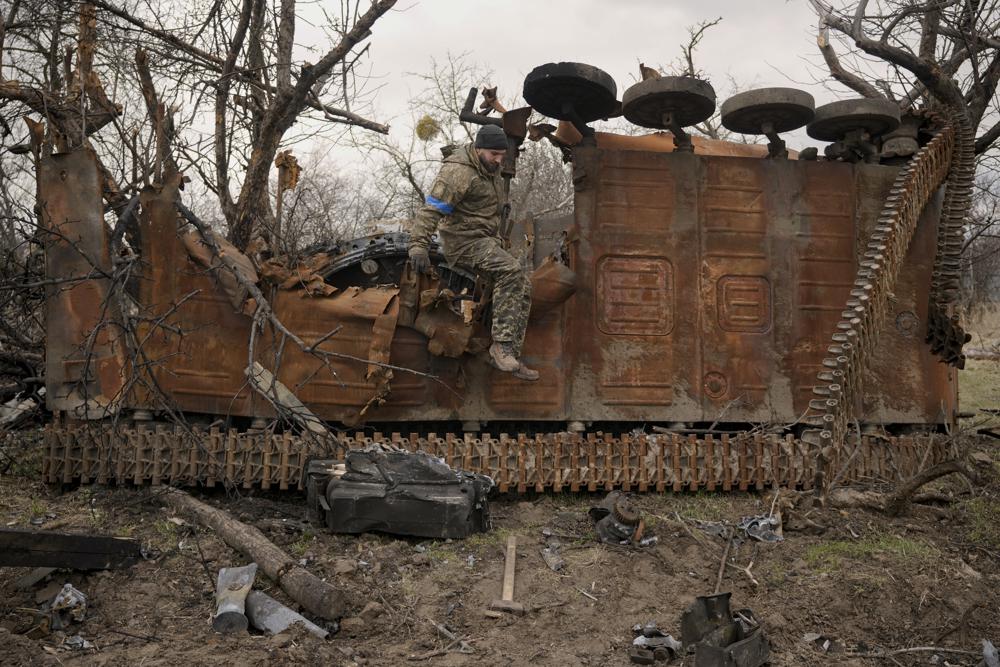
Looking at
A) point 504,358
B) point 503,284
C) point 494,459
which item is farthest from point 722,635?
point 503,284

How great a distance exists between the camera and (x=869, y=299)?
24.6 ft

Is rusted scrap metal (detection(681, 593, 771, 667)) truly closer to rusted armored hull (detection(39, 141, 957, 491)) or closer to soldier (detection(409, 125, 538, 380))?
rusted armored hull (detection(39, 141, 957, 491))

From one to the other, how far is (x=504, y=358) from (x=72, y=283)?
12.3ft

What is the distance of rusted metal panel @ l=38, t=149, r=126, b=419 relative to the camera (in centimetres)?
744

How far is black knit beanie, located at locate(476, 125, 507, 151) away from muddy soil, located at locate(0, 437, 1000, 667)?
3.00 metres

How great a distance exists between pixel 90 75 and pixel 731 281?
6056mm

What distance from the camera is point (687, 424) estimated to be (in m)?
8.16

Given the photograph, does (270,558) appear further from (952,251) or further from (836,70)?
(836,70)

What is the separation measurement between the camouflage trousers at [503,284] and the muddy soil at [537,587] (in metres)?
1.50

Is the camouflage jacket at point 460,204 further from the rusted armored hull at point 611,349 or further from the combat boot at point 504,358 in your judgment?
the combat boot at point 504,358

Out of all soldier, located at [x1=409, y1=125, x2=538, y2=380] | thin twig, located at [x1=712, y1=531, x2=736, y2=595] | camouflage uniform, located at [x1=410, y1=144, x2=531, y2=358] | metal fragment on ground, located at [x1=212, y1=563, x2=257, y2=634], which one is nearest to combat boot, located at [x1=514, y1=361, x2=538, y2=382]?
soldier, located at [x1=409, y1=125, x2=538, y2=380]

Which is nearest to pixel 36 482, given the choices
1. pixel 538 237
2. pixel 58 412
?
pixel 58 412

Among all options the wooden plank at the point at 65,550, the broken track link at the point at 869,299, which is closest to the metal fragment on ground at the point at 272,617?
the wooden plank at the point at 65,550

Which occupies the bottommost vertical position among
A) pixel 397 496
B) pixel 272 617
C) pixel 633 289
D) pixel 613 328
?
pixel 272 617
